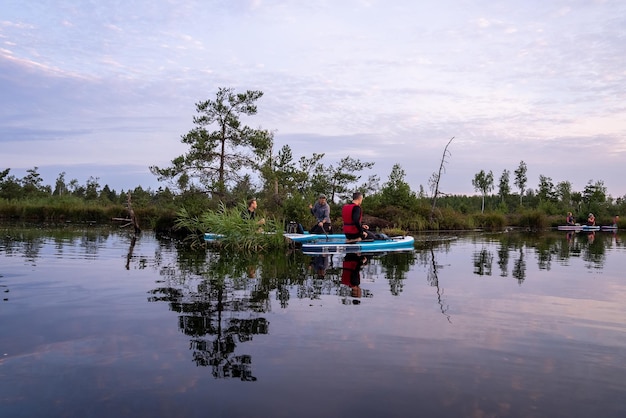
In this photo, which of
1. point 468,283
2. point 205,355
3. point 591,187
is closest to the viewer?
point 205,355

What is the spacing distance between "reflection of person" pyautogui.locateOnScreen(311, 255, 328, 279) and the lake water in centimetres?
66

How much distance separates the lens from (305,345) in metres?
6.07

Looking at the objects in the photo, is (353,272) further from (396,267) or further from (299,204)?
(299,204)

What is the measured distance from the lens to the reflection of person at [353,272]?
10438 mm

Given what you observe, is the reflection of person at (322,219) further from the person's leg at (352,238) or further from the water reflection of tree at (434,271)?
the water reflection of tree at (434,271)

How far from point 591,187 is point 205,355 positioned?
205 feet

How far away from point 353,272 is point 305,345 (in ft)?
23.1

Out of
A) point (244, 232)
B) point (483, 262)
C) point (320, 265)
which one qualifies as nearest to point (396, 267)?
point (320, 265)

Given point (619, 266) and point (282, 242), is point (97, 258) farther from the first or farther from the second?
point (619, 266)

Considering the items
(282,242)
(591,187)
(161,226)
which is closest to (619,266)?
(282,242)

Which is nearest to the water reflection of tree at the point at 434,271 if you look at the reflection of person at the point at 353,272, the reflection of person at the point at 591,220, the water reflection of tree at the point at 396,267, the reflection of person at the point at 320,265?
the water reflection of tree at the point at 396,267

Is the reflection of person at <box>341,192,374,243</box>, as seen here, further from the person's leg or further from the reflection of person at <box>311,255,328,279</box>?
the reflection of person at <box>311,255,328,279</box>

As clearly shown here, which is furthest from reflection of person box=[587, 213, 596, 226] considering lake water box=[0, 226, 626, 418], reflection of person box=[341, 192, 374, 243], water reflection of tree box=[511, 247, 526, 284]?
lake water box=[0, 226, 626, 418]

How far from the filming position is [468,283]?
11508 millimetres
